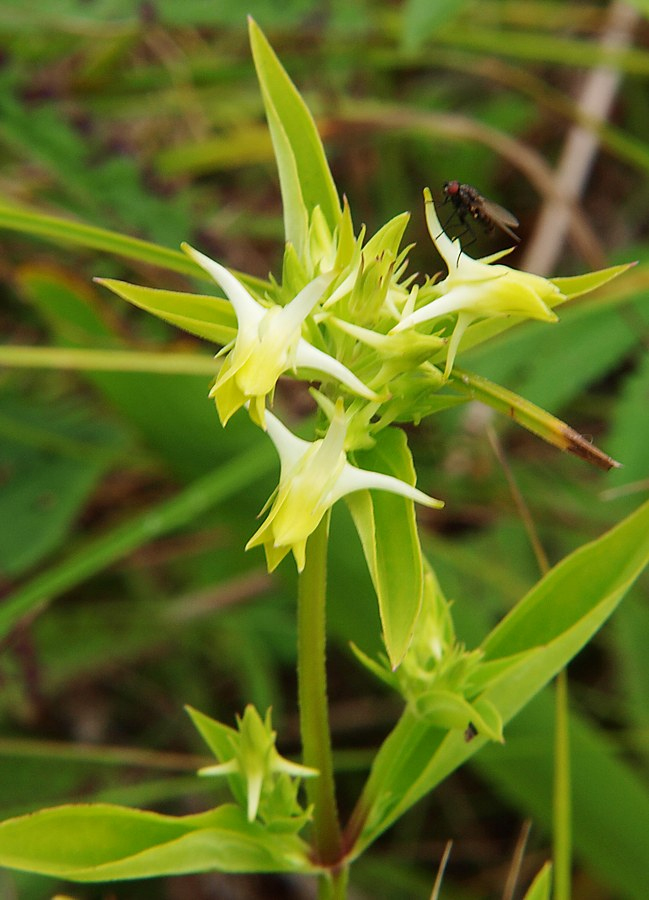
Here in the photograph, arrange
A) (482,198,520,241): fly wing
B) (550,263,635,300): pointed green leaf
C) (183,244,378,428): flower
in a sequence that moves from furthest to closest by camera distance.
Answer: (482,198,520,241): fly wing < (550,263,635,300): pointed green leaf < (183,244,378,428): flower

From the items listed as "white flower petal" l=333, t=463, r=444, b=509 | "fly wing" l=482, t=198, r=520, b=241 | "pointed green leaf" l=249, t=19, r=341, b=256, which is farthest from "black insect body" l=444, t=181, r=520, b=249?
"white flower petal" l=333, t=463, r=444, b=509

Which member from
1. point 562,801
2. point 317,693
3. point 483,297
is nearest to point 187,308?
point 483,297

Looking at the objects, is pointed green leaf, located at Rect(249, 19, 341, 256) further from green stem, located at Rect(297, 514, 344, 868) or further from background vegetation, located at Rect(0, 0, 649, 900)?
background vegetation, located at Rect(0, 0, 649, 900)

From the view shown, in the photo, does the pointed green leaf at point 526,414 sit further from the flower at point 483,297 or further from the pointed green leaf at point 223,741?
the pointed green leaf at point 223,741

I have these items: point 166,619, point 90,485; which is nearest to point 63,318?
point 90,485

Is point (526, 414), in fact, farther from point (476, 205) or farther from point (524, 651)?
point (476, 205)

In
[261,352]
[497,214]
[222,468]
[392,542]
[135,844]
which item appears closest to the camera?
[261,352]
